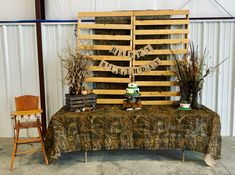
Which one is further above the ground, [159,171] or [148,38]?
[148,38]

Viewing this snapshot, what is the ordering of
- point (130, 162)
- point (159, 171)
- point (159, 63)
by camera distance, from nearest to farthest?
1. point (159, 171)
2. point (130, 162)
3. point (159, 63)

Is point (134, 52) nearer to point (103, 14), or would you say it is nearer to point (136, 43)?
point (136, 43)

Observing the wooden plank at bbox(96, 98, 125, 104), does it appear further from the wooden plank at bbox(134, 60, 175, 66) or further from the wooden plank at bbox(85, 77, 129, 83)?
the wooden plank at bbox(134, 60, 175, 66)

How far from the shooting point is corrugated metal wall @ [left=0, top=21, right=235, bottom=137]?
4.36 meters

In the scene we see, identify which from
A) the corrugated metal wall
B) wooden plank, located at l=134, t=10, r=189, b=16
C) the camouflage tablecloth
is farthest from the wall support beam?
wooden plank, located at l=134, t=10, r=189, b=16

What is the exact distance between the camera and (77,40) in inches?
163

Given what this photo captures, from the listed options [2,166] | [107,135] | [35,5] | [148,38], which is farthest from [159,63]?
[2,166]

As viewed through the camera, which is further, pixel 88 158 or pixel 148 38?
pixel 148 38

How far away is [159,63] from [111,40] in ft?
2.70

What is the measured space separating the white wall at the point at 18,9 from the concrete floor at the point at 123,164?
2.15m

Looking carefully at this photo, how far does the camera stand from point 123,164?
3.52 metres

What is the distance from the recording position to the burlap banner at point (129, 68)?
4.08 metres

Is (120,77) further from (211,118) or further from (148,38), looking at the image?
(211,118)

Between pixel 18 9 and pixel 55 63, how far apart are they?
1.07 metres
